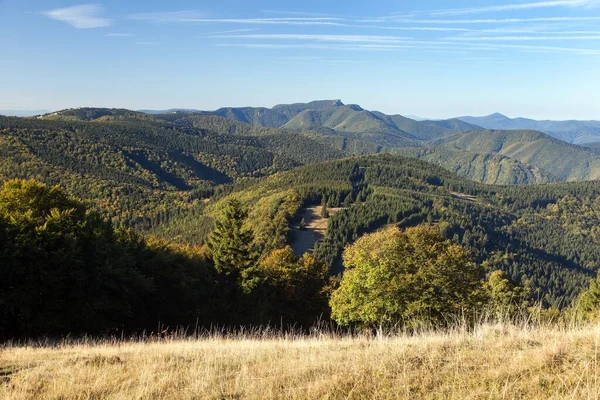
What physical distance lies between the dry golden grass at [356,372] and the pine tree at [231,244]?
36081 mm

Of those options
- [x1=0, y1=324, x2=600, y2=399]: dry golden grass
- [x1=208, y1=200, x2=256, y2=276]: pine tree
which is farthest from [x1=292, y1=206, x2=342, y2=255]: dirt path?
[x1=0, y1=324, x2=600, y2=399]: dry golden grass

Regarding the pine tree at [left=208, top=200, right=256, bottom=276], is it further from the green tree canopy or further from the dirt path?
the dirt path

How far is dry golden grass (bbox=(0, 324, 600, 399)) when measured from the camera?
5.72 meters

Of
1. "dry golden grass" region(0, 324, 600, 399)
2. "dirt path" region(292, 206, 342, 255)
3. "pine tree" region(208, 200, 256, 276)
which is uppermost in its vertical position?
"dry golden grass" region(0, 324, 600, 399)

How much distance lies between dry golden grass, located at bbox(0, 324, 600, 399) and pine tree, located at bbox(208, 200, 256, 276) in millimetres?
36081

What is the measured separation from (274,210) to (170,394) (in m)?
184

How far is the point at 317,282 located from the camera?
5216cm

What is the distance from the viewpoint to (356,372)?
21.5 feet

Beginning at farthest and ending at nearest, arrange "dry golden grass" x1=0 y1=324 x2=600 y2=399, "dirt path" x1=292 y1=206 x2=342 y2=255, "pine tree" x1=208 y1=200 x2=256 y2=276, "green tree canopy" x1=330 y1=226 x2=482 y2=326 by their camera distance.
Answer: "dirt path" x1=292 y1=206 x2=342 y2=255
"pine tree" x1=208 y1=200 x2=256 y2=276
"green tree canopy" x1=330 y1=226 x2=482 y2=326
"dry golden grass" x1=0 y1=324 x2=600 y2=399

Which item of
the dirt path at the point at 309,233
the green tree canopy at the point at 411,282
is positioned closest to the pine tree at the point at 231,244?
the green tree canopy at the point at 411,282

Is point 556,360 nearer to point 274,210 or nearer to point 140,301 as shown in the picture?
point 140,301

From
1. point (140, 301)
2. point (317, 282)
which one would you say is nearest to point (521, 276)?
point (317, 282)

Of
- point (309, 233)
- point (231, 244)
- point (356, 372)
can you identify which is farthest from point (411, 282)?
point (309, 233)

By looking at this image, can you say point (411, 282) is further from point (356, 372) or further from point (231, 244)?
point (231, 244)
